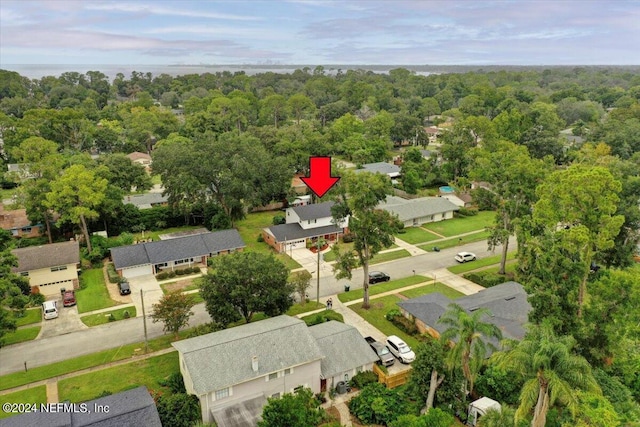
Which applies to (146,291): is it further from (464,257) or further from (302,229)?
(464,257)

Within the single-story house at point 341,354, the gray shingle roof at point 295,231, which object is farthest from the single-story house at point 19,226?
the single-story house at point 341,354

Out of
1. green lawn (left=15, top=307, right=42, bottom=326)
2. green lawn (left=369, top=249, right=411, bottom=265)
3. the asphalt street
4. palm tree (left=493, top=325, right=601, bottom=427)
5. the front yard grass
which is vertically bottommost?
green lawn (left=15, top=307, right=42, bottom=326)

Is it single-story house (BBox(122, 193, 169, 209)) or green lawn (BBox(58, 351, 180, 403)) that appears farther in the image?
single-story house (BBox(122, 193, 169, 209))

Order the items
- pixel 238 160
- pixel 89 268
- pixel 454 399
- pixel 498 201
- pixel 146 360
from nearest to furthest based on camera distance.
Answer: pixel 454 399 → pixel 146 360 → pixel 498 201 → pixel 89 268 → pixel 238 160

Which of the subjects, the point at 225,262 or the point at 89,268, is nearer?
the point at 225,262

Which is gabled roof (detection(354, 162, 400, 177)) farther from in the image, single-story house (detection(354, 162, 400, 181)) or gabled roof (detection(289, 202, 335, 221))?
gabled roof (detection(289, 202, 335, 221))

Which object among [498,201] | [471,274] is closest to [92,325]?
[471,274]

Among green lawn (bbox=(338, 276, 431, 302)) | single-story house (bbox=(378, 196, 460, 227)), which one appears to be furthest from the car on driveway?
single-story house (bbox=(378, 196, 460, 227))

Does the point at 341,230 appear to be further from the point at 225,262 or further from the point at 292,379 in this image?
the point at 292,379
